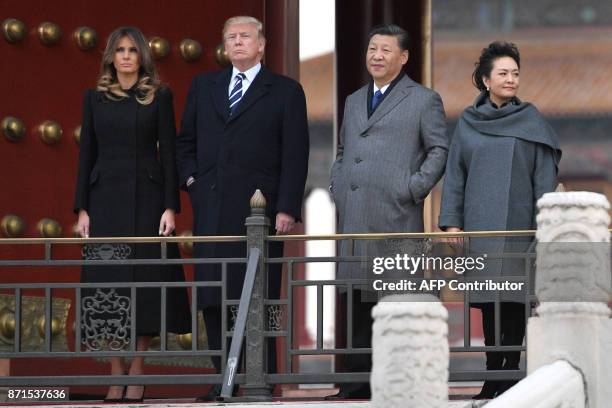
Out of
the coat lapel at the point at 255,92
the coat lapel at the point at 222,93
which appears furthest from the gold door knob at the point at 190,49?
the coat lapel at the point at 255,92

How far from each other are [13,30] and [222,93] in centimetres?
138

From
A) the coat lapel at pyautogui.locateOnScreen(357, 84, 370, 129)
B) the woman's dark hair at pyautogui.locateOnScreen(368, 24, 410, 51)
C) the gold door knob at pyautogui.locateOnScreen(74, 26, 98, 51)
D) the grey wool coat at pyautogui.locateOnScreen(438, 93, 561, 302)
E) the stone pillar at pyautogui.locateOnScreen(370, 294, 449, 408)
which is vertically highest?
the gold door knob at pyautogui.locateOnScreen(74, 26, 98, 51)

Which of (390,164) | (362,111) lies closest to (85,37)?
(362,111)

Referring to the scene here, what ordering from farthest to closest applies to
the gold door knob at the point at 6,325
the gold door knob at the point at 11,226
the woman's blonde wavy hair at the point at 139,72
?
1. the gold door knob at the point at 11,226
2. the gold door knob at the point at 6,325
3. the woman's blonde wavy hair at the point at 139,72

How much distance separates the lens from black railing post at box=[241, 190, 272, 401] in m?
7.21

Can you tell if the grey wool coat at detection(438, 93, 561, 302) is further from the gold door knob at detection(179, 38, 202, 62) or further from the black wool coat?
the gold door knob at detection(179, 38, 202, 62)

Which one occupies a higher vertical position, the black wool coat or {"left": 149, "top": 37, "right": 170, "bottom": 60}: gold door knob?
{"left": 149, "top": 37, "right": 170, "bottom": 60}: gold door knob

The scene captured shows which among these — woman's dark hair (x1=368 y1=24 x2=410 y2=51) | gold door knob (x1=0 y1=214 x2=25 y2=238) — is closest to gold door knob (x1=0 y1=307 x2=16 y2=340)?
gold door knob (x1=0 y1=214 x2=25 y2=238)

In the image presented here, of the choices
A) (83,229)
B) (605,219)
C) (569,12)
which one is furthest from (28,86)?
(569,12)

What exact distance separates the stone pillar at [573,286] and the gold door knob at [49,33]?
10.6 feet

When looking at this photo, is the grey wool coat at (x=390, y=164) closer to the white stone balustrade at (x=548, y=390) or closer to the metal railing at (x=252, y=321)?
the metal railing at (x=252, y=321)

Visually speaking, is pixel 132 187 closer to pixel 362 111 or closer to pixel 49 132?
pixel 362 111

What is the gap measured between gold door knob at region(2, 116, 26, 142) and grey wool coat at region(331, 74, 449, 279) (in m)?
1.74

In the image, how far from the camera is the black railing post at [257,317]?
7.21m
